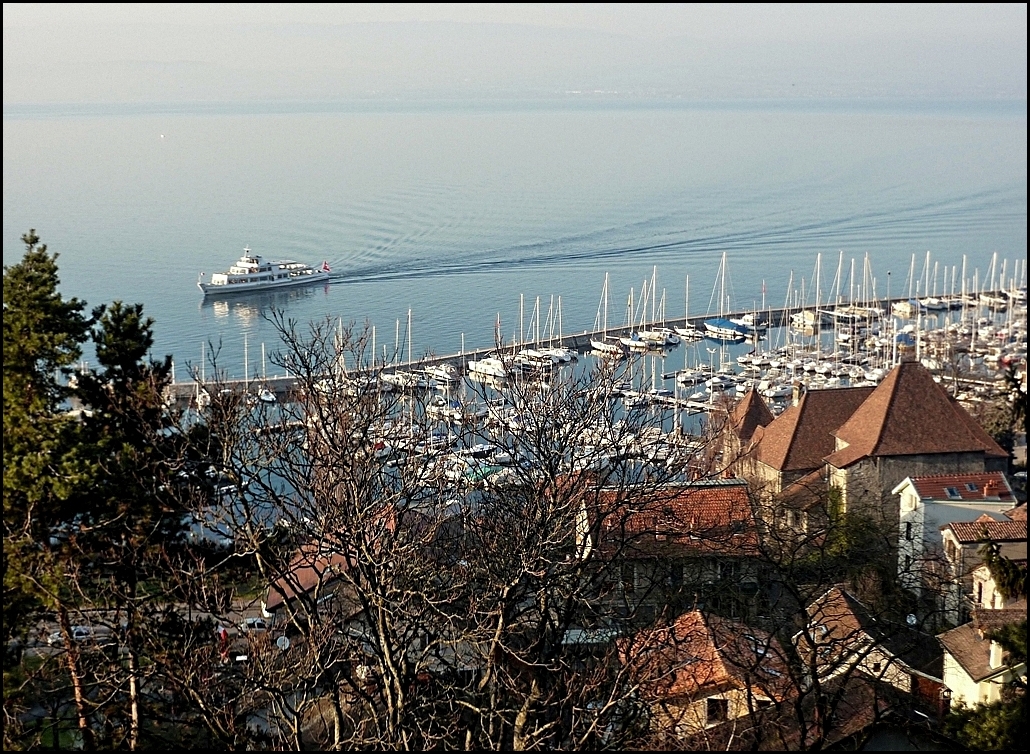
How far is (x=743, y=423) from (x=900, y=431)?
1709mm

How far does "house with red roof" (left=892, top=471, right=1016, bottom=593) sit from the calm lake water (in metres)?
3.92

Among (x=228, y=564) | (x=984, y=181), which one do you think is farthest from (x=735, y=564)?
(x=984, y=181)

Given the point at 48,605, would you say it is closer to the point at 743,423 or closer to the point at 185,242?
the point at 743,423

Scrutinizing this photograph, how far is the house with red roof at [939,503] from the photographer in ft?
23.0

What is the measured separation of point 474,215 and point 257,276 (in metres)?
7.68

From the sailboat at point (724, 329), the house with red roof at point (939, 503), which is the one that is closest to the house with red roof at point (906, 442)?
the house with red roof at point (939, 503)

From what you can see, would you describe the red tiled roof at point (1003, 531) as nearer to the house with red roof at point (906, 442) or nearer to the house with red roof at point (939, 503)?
the house with red roof at point (939, 503)

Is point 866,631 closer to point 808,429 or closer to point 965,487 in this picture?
point 965,487

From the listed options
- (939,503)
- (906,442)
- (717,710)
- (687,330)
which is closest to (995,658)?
(717,710)

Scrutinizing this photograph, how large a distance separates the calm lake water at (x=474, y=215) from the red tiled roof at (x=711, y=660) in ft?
24.2

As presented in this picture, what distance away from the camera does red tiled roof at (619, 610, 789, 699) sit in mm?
3561

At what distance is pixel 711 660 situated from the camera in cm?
365

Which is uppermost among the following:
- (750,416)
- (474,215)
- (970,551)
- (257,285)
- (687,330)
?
(474,215)

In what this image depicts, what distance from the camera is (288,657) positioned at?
338 cm
